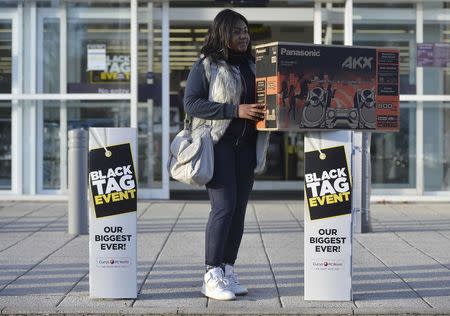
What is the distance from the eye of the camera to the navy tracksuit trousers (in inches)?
225

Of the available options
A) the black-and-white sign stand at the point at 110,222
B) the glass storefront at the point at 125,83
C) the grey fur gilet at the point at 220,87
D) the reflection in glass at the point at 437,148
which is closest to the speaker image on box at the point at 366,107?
the grey fur gilet at the point at 220,87

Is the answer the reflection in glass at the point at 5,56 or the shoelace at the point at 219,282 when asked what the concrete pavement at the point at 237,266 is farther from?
the reflection in glass at the point at 5,56

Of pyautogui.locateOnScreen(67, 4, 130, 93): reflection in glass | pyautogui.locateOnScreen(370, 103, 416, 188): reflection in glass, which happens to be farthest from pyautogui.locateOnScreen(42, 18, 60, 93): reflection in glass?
pyautogui.locateOnScreen(370, 103, 416, 188): reflection in glass

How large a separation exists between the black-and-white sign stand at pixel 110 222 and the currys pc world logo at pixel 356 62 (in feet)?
5.35

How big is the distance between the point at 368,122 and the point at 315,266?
1.08 m

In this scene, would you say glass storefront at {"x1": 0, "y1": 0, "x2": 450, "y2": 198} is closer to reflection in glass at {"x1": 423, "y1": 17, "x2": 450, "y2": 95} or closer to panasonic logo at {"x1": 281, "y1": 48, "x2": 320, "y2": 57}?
reflection in glass at {"x1": 423, "y1": 17, "x2": 450, "y2": 95}

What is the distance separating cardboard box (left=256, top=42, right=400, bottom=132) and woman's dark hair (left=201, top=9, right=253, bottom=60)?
33cm

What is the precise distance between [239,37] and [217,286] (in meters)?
1.79

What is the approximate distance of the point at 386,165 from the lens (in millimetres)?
13055

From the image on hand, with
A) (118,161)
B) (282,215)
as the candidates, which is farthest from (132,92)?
(118,161)

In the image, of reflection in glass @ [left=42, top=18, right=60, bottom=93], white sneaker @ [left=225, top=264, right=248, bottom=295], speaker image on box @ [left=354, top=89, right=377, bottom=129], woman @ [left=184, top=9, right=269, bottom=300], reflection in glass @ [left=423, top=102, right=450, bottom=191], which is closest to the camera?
speaker image on box @ [left=354, top=89, right=377, bottom=129]

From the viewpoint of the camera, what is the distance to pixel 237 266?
23.6ft

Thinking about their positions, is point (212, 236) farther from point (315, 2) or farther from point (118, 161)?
point (315, 2)

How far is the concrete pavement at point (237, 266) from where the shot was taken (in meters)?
5.66
